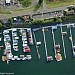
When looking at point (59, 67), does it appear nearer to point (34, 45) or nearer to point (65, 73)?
point (65, 73)

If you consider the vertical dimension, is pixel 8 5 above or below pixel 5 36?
above

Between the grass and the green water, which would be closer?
the grass

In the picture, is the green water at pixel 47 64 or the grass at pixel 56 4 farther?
the green water at pixel 47 64

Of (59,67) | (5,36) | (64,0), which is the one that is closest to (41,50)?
(59,67)

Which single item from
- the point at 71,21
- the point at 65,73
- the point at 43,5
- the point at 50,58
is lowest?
the point at 65,73

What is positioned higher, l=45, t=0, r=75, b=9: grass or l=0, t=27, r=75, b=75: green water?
l=45, t=0, r=75, b=9: grass

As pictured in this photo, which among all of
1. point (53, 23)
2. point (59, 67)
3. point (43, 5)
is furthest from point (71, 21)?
point (59, 67)

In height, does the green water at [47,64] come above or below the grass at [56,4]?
below

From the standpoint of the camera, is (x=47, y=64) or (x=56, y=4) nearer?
(x=56, y=4)

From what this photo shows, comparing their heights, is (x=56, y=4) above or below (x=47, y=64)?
above
